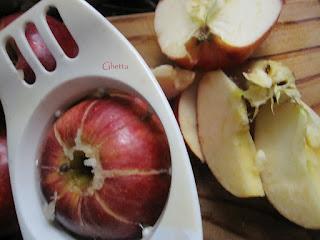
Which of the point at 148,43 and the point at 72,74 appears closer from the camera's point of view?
the point at 72,74

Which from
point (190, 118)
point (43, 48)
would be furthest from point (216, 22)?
point (43, 48)

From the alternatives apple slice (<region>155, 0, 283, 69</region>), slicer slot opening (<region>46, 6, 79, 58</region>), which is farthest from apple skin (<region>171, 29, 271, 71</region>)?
slicer slot opening (<region>46, 6, 79, 58</region>)

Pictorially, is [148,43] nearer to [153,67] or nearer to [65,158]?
[153,67]

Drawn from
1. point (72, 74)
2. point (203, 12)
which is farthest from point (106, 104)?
point (203, 12)

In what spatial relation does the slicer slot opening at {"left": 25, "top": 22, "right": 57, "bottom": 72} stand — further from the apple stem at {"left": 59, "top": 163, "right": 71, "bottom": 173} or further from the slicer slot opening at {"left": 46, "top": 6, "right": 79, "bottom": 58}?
the apple stem at {"left": 59, "top": 163, "right": 71, "bottom": 173}

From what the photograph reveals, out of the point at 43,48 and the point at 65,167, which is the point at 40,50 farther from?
the point at 65,167

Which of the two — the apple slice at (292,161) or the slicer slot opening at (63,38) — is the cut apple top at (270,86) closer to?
the apple slice at (292,161)
